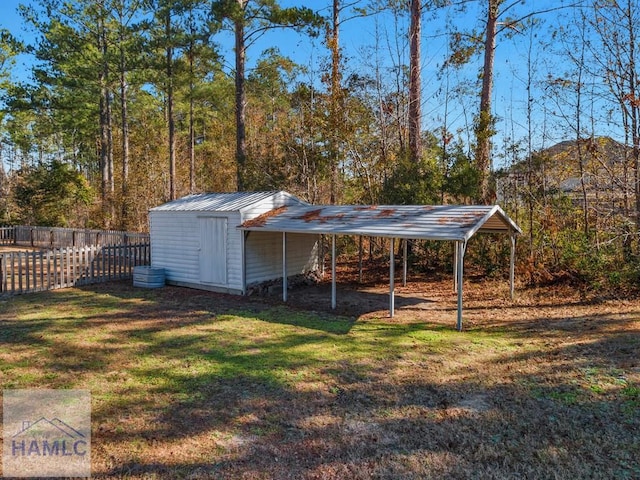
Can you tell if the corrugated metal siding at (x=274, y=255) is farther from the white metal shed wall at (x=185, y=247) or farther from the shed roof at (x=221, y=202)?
the shed roof at (x=221, y=202)

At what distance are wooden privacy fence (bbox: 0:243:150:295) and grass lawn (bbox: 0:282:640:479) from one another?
70.9 inches

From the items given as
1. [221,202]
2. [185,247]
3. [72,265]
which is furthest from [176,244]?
[72,265]

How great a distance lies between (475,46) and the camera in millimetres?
15148

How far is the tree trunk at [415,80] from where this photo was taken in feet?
44.8

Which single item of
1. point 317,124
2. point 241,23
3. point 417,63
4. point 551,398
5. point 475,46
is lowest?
point 551,398

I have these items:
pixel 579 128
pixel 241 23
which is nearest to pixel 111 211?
pixel 241 23

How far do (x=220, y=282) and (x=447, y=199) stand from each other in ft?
23.2

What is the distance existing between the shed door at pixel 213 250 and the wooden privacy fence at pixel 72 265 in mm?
3255

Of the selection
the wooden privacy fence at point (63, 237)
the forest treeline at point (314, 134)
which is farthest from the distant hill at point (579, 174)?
the wooden privacy fence at point (63, 237)

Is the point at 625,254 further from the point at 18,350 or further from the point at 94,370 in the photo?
the point at 18,350

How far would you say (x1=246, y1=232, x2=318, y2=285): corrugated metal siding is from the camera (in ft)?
34.5

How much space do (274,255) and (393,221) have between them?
371cm

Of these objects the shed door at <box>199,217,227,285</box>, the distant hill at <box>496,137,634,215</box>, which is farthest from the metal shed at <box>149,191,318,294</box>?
the distant hill at <box>496,137,634,215</box>

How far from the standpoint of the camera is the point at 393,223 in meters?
8.60
